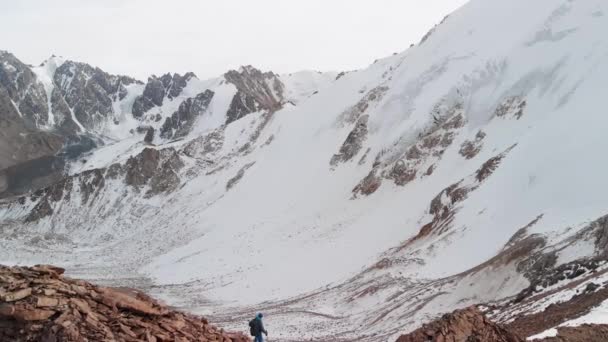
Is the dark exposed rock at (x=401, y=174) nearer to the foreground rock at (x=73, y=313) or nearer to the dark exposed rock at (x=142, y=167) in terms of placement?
the foreground rock at (x=73, y=313)

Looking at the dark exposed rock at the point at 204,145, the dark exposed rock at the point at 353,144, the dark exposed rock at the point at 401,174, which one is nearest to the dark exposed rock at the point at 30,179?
the dark exposed rock at the point at 204,145

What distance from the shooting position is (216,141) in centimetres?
11606

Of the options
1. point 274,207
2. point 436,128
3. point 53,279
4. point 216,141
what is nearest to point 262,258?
point 274,207

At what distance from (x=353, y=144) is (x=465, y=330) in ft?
203

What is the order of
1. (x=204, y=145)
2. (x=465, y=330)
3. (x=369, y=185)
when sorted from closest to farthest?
(x=465, y=330) < (x=369, y=185) < (x=204, y=145)

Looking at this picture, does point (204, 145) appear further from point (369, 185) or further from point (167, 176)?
point (369, 185)

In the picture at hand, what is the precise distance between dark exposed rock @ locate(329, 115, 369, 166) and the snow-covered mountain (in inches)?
12.1

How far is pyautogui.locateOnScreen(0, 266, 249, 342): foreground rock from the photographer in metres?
13.1

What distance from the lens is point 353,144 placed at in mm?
76625

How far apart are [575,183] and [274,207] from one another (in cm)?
4630

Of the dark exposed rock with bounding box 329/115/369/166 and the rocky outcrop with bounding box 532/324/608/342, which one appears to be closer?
the rocky outcrop with bounding box 532/324/608/342

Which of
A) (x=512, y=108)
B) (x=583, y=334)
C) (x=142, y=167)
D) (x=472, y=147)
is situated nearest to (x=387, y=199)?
(x=472, y=147)

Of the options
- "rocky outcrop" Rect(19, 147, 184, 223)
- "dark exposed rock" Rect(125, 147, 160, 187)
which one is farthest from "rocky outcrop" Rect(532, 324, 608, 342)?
"dark exposed rock" Rect(125, 147, 160, 187)

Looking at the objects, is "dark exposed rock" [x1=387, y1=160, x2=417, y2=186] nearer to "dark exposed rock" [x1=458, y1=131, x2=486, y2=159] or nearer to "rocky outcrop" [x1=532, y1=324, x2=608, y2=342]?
"dark exposed rock" [x1=458, y1=131, x2=486, y2=159]
